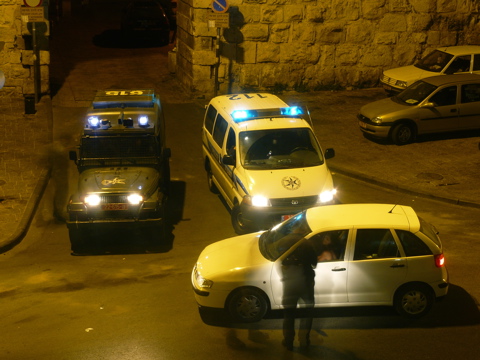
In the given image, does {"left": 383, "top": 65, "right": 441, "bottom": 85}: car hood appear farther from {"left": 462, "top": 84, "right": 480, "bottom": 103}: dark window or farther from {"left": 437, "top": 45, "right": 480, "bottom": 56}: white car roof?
{"left": 462, "top": 84, "right": 480, "bottom": 103}: dark window

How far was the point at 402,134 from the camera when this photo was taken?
1848 centimetres

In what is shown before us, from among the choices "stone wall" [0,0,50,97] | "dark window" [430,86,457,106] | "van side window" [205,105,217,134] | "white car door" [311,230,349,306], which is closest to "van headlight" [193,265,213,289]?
"white car door" [311,230,349,306]

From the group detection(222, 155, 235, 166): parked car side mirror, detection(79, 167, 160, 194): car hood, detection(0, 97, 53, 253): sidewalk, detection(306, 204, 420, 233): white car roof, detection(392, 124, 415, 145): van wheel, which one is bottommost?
detection(0, 97, 53, 253): sidewalk

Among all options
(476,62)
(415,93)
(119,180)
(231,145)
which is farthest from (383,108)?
(119,180)

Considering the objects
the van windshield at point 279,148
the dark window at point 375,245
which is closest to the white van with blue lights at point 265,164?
the van windshield at point 279,148

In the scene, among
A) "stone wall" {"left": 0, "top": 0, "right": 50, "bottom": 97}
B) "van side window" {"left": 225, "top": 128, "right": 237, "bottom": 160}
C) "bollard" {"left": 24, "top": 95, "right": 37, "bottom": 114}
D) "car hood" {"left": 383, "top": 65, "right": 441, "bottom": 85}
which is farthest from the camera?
"car hood" {"left": 383, "top": 65, "right": 441, "bottom": 85}

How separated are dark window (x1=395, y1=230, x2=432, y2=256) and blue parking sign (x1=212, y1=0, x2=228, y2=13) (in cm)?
1230

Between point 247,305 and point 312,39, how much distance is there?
14200 millimetres

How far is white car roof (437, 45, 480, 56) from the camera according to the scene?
71.4ft

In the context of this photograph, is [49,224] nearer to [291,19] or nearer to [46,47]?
[46,47]

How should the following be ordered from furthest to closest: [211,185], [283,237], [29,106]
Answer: [29,106] < [211,185] < [283,237]

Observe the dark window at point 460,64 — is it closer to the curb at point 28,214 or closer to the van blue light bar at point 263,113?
the van blue light bar at point 263,113

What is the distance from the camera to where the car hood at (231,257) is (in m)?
9.80

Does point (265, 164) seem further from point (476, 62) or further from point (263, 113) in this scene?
point (476, 62)
